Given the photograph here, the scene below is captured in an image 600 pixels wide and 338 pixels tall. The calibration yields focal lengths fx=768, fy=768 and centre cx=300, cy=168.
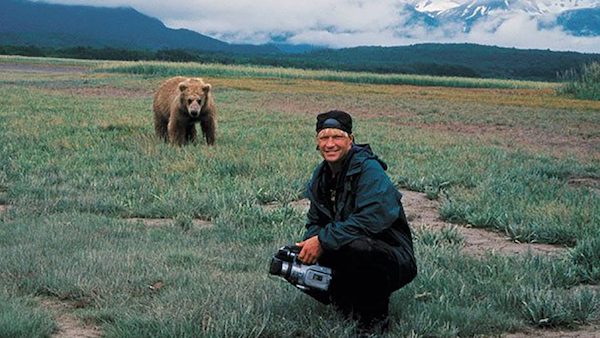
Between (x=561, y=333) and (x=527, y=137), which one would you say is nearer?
(x=561, y=333)

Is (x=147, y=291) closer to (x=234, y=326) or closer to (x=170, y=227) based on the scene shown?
(x=234, y=326)

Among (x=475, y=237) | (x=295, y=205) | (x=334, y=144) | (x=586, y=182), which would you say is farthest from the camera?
(x=586, y=182)

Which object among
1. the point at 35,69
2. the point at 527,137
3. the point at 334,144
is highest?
the point at 334,144

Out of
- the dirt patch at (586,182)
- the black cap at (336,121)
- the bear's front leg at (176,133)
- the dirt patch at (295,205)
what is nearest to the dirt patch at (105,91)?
the bear's front leg at (176,133)

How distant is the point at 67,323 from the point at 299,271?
1408 millimetres

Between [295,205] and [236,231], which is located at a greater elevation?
[236,231]

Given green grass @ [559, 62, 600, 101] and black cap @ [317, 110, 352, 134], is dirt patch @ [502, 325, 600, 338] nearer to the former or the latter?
black cap @ [317, 110, 352, 134]

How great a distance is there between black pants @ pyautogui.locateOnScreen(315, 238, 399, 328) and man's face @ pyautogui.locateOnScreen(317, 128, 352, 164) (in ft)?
1.73

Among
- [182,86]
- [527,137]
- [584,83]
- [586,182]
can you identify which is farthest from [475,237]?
[584,83]

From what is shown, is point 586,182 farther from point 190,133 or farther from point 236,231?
point 190,133

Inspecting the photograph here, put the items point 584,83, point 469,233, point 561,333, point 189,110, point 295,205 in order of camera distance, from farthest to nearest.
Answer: point 584,83
point 189,110
point 295,205
point 469,233
point 561,333

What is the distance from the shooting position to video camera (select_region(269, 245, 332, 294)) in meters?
4.25

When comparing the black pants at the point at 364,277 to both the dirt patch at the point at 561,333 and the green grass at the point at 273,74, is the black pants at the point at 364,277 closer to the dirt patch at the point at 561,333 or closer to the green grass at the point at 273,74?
the dirt patch at the point at 561,333

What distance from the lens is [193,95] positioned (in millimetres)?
12688
